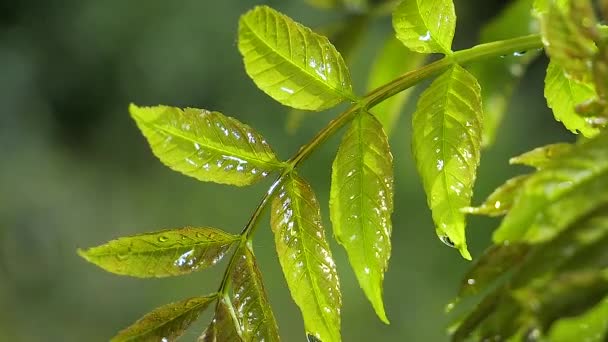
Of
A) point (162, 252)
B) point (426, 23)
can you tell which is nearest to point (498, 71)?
point (426, 23)

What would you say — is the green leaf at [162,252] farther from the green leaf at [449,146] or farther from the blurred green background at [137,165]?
the blurred green background at [137,165]

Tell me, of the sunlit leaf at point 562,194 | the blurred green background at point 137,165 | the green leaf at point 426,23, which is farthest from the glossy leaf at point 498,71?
the blurred green background at point 137,165

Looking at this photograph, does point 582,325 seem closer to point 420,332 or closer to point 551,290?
point 551,290

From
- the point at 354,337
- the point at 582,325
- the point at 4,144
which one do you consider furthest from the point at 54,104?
the point at 582,325

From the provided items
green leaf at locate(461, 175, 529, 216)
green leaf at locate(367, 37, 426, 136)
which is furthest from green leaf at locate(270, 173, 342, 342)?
green leaf at locate(367, 37, 426, 136)

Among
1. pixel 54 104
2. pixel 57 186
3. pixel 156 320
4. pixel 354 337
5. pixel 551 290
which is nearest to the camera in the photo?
pixel 551 290

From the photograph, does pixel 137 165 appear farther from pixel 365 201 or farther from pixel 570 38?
pixel 570 38

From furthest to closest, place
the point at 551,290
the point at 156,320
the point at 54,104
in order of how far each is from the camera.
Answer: the point at 54,104 < the point at 156,320 < the point at 551,290
